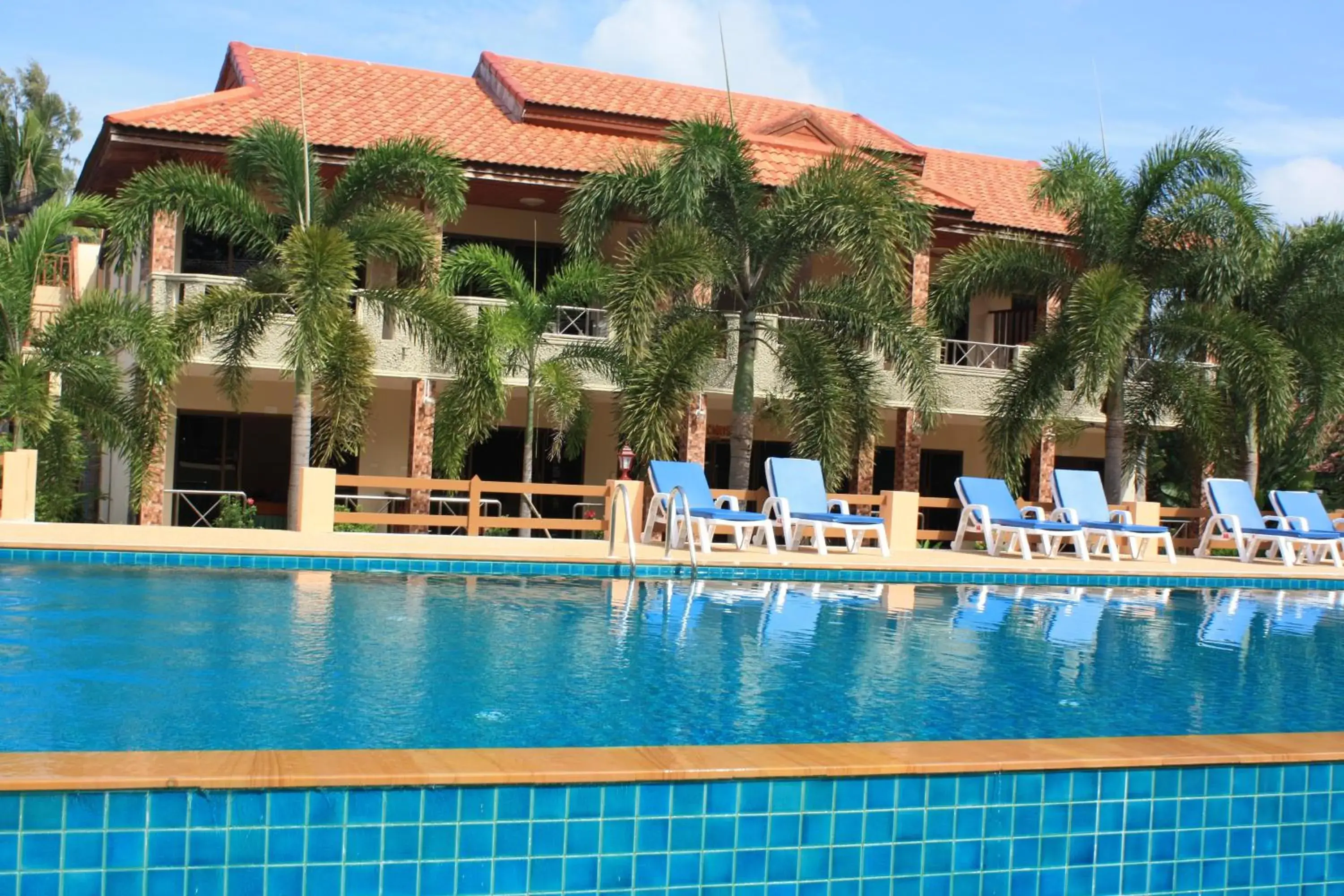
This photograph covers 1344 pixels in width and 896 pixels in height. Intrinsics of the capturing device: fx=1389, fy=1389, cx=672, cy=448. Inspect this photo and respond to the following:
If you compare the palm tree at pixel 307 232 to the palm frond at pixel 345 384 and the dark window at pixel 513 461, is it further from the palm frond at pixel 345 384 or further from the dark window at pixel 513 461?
the dark window at pixel 513 461

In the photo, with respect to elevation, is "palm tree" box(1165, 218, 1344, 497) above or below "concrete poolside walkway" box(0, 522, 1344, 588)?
above

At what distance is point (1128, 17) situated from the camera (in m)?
20.0

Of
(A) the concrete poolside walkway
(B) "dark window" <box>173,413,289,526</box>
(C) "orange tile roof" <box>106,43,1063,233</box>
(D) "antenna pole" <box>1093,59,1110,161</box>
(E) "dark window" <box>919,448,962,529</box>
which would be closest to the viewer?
(A) the concrete poolside walkway

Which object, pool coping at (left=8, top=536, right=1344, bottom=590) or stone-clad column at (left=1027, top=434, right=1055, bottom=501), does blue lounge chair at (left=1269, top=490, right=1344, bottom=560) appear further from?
stone-clad column at (left=1027, top=434, right=1055, bottom=501)


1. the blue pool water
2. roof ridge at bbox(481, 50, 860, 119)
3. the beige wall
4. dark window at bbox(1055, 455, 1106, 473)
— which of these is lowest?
the blue pool water

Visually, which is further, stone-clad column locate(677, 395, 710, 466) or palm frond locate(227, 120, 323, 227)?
stone-clad column locate(677, 395, 710, 466)

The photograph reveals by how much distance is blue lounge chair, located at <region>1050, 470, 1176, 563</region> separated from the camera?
1639 centimetres

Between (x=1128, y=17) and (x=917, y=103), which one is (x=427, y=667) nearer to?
(x=1128, y=17)

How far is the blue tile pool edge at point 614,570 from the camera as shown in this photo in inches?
485

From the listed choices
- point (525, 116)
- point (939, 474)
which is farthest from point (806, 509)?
point (939, 474)

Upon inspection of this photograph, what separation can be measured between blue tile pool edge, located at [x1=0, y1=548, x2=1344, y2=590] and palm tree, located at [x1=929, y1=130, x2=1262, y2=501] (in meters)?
3.76

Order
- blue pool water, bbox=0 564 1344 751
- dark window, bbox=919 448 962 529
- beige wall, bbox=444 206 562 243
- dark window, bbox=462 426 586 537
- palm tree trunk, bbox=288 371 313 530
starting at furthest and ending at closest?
dark window, bbox=919 448 962 529
dark window, bbox=462 426 586 537
beige wall, bbox=444 206 562 243
palm tree trunk, bbox=288 371 313 530
blue pool water, bbox=0 564 1344 751

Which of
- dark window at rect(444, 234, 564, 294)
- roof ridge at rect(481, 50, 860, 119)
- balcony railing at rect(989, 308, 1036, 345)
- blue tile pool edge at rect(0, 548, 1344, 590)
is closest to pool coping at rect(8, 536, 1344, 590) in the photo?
blue tile pool edge at rect(0, 548, 1344, 590)

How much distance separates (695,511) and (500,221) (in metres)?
10.9
